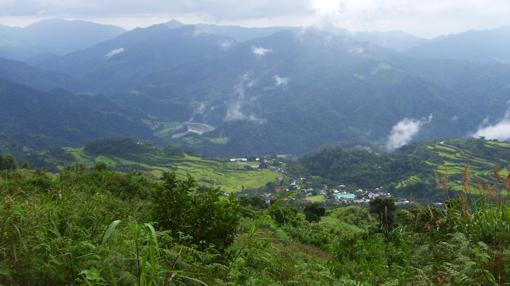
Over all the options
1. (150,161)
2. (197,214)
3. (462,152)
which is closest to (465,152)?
(462,152)

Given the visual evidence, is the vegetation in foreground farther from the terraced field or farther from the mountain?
the terraced field

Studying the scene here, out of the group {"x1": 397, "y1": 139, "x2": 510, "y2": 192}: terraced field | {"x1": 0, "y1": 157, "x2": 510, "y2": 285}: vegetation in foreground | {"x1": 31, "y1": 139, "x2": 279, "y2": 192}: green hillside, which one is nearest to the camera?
{"x1": 0, "y1": 157, "x2": 510, "y2": 285}: vegetation in foreground

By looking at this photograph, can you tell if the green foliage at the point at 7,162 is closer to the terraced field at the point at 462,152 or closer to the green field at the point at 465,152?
the terraced field at the point at 462,152

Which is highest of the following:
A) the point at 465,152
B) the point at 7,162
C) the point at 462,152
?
the point at 7,162

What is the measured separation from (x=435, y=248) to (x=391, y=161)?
164523 millimetres

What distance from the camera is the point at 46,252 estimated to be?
419 cm

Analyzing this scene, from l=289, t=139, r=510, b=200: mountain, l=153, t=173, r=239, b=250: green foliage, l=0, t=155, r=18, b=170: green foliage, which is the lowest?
l=289, t=139, r=510, b=200: mountain

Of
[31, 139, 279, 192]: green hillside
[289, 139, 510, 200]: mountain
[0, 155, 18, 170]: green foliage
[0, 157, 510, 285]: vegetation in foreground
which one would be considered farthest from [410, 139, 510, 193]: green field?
[0, 157, 510, 285]: vegetation in foreground

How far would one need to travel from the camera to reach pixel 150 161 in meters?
160

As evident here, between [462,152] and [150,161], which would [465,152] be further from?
[150,161]

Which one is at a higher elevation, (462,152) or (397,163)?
(462,152)

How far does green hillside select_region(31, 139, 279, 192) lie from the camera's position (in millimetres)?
134875

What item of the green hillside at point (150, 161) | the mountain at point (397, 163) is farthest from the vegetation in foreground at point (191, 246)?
the mountain at point (397, 163)

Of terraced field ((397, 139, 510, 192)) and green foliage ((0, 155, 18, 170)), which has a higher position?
green foliage ((0, 155, 18, 170))
